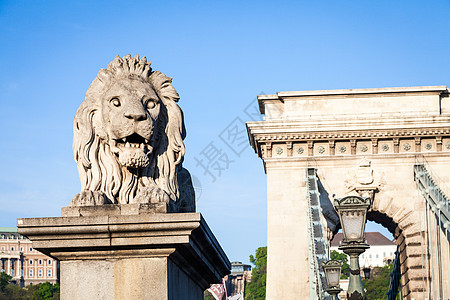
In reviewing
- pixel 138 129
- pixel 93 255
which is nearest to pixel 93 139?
pixel 138 129

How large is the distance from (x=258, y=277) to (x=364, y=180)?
8451 centimetres

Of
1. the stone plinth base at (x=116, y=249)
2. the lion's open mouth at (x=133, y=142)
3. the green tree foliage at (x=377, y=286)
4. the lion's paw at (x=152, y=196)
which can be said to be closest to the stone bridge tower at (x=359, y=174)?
the lion's open mouth at (x=133, y=142)

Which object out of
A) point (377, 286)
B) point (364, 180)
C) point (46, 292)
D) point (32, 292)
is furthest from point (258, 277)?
point (364, 180)

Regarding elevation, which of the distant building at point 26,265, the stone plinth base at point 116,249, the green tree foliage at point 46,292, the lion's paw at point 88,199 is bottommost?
the stone plinth base at point 116,249

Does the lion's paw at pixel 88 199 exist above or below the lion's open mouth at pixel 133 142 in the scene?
below

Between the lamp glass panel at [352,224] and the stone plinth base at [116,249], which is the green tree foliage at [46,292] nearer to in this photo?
the lamp glass panel at [352,224]

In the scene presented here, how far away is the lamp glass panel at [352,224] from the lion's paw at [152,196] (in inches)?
187

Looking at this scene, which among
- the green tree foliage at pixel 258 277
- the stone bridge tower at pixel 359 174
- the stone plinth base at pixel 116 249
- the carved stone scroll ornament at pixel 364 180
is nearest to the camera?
the stone plinth base at pixel 116 249

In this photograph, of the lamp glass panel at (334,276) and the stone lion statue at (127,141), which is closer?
the stone lion statue at (127,141)

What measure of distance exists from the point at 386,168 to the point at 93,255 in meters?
32.6

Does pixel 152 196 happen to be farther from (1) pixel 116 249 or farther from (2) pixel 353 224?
(2) pixel 353 224

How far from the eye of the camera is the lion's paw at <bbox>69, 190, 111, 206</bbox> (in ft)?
20.3

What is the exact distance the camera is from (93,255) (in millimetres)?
6035

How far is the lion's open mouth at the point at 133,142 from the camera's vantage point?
253 inches
